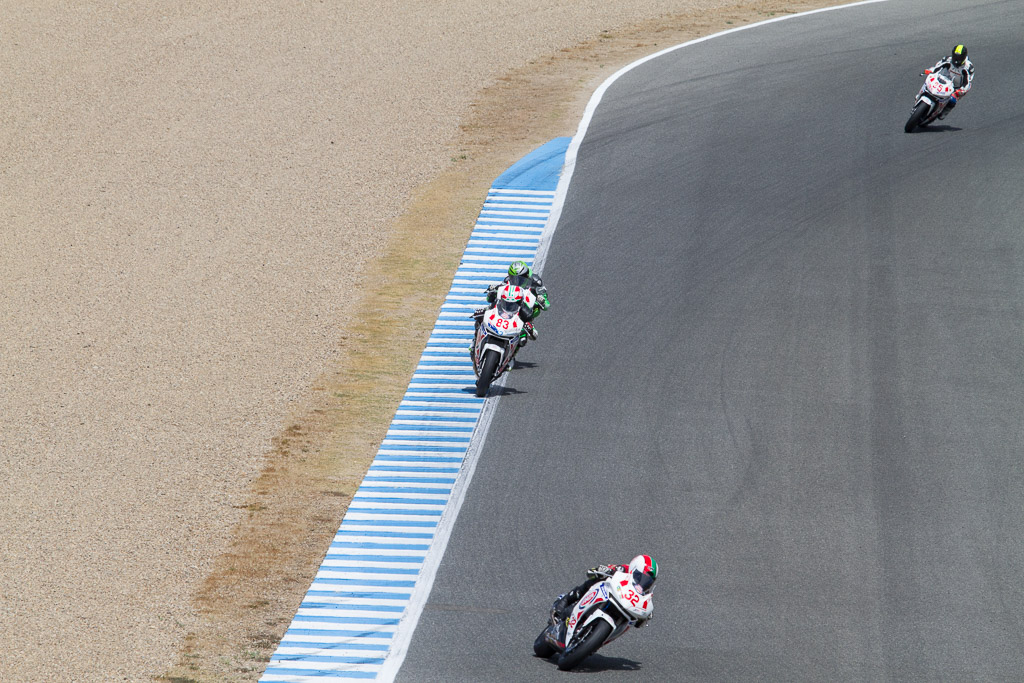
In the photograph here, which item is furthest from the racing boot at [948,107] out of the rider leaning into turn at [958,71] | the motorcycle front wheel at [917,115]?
the motorcycle front wheel at [917,115]

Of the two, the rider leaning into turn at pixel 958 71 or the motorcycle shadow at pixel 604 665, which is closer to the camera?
the motorcycle shadow at pixel 604 665

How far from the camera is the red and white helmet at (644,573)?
1066 centimetres

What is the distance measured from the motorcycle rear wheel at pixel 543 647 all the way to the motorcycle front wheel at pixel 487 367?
17.9ft

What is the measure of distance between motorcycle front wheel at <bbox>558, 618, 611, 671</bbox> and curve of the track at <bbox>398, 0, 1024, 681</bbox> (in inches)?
10.2

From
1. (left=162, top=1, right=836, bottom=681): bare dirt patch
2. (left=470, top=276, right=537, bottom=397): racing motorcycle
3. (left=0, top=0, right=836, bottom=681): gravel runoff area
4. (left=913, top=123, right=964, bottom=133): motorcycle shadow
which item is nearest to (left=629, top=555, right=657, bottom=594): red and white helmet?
(left=162, top=1, right=836, bottom=681): bare dirt patch

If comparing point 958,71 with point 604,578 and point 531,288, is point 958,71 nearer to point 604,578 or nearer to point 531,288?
point 531,288

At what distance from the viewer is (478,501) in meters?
14.4

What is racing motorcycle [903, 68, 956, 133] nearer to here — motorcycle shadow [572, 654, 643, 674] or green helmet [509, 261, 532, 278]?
green helmet [509, 261, 532, 278]

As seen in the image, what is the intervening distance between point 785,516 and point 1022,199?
1136 centimetres

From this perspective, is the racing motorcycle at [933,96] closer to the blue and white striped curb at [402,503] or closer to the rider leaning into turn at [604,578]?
the blue and white striped curb at [402,503]

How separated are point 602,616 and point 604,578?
39cm

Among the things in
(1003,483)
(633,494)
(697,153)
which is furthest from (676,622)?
(697,153)

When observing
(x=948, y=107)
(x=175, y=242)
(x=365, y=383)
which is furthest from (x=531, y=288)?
(x=948, y=107)

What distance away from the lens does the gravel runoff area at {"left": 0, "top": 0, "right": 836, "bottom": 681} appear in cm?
1298
